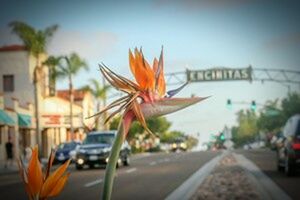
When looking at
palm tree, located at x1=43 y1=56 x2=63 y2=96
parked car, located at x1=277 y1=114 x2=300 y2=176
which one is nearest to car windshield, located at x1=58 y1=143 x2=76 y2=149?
palm tree, located at x1=43 y1=56 x2=63 y2=96

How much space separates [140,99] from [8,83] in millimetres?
54260

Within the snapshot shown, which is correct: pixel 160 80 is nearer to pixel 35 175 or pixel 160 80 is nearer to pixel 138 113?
pixel 138 113

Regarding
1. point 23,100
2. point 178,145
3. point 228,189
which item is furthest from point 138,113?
point 178,145

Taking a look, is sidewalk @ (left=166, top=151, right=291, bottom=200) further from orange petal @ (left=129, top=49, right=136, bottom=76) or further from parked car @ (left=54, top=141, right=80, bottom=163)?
parked car @ (left=54, top=141, right=80, bottom=163)

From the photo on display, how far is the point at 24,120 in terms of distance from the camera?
162 ft

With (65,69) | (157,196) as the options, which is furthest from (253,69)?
(157,196)

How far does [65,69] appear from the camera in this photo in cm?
5084

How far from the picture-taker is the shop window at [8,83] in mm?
54000

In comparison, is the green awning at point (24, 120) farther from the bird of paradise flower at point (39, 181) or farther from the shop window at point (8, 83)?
the bird of paradise flower at point (39, 181)

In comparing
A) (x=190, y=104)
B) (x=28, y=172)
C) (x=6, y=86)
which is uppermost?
(x=6, y=86)

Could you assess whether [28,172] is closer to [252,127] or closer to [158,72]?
[158,72]

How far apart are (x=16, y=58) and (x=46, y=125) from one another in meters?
7.24

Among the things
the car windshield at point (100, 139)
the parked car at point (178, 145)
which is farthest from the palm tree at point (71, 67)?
the parked car at point (178, 145)

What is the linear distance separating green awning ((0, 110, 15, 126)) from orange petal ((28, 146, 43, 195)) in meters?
41.1
